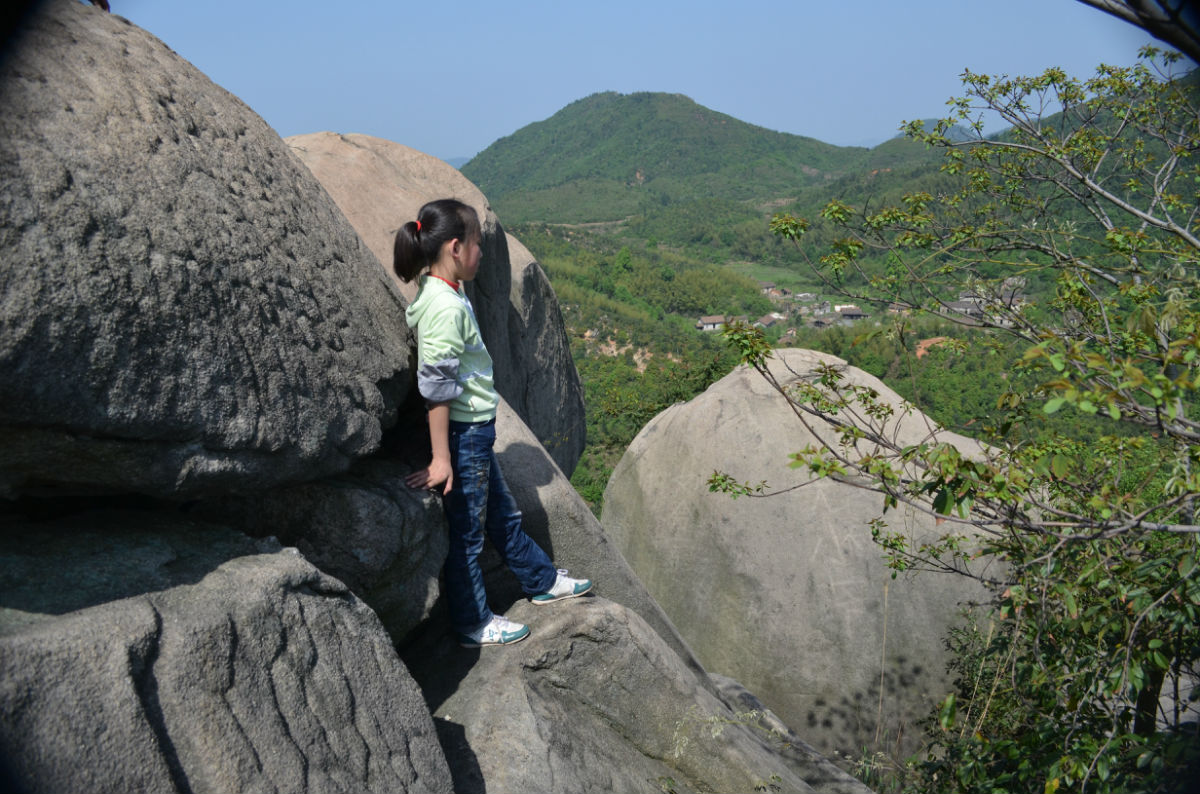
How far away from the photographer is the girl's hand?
11.1ft

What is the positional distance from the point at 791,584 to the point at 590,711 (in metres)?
3.34

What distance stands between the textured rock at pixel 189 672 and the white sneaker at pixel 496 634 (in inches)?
29.3

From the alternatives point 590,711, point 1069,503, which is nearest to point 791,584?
point 1069,503

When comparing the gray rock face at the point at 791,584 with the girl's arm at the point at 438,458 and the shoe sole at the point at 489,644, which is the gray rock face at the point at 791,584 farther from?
the girl's arm at the point at 438,458

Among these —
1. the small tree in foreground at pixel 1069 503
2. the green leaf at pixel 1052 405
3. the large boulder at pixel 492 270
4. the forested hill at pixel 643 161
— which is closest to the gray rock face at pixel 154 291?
the small tree in foreground at pixel 1069 503

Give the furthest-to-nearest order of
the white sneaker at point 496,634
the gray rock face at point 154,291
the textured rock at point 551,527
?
the textured rock at point 551,527 → the white sneaker at point 496,634 → the gray rock face at point 154,291

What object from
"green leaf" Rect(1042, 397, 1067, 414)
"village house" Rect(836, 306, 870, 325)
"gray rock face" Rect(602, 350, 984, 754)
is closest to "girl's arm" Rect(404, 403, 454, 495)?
"green leaf" Rect(1042, 397, 1067, 414)

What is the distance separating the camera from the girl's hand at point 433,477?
3387 millimetres

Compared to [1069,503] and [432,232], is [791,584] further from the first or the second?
[432,232]

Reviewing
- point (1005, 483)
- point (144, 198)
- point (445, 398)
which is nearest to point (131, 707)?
point (144, 198)

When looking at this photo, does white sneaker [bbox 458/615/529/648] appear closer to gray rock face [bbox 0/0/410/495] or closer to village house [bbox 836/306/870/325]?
gray rock face [bbox 0/0/410/495]

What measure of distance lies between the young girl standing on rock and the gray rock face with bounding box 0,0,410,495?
10.8 inches

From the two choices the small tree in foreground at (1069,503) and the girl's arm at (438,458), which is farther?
the girl's arm at (438,458)

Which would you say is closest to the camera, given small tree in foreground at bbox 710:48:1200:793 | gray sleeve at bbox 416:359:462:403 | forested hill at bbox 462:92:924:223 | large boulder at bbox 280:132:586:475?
small tree in foreground at bbox 710:48:1200:793
